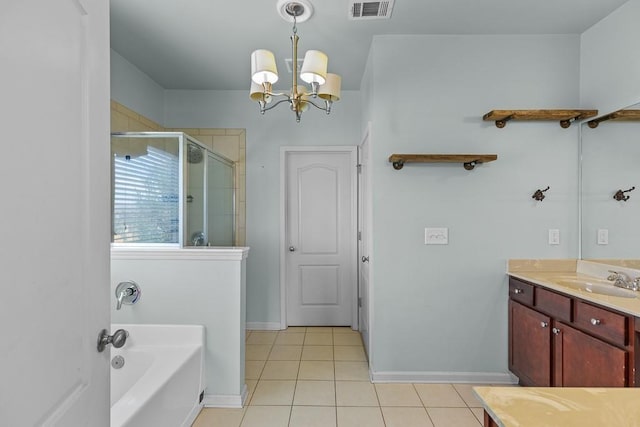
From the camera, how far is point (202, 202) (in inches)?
Result: 112

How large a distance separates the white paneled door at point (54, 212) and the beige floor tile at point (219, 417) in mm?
1284

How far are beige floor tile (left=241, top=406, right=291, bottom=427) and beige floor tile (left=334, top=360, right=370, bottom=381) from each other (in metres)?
0.58

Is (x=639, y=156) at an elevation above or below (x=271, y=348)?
above

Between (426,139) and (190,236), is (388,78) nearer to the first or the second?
(426,139)

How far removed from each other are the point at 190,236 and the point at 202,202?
1.29ft

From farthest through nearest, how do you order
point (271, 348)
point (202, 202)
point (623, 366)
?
point (271, 348) < point (202, 202) < point (623, 366)

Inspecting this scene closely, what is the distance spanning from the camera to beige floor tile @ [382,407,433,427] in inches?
81.9

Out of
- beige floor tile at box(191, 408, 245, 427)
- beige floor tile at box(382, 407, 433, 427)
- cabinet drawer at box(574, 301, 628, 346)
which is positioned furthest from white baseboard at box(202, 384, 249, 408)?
cabinet drawer at box(574, 301, 628, 346)

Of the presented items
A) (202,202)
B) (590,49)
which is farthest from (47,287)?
(590,49)

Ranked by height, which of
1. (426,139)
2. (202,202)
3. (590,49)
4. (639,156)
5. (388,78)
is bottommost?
(202,202)

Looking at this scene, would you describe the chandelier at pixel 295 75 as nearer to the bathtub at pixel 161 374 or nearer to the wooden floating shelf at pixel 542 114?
the wooden floating shelf at pixel 542 114

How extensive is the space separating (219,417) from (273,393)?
41cm

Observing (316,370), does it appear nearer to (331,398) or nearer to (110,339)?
(331,398)

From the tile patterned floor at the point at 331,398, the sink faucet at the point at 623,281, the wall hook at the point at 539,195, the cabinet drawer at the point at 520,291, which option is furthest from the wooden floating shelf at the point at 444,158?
the tile patterned floor at the point at 331,398
